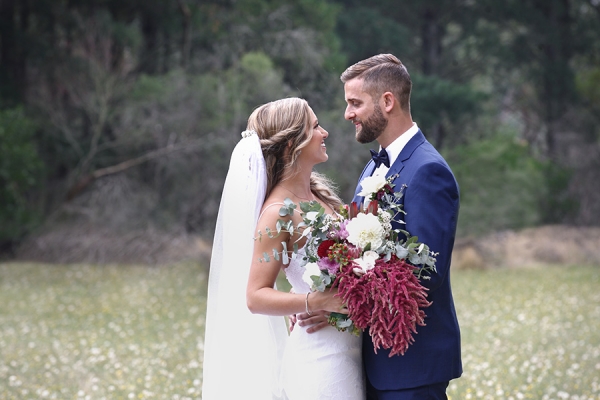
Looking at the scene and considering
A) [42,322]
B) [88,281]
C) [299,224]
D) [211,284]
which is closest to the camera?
[299,224]

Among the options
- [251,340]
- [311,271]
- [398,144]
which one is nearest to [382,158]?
[398,144]

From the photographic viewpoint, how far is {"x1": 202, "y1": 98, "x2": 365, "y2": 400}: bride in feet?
11.5

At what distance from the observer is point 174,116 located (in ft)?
65.5

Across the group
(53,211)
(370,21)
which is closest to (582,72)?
(370,21)

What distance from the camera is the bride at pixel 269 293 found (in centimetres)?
351

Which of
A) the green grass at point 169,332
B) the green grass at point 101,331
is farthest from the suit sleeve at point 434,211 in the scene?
the green grass at point 101,331

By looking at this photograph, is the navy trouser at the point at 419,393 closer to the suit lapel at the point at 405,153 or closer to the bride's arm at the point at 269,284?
the bride's arm at the point at 269,284

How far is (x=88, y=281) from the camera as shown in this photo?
16.4 metres

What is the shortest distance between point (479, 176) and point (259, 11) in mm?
8237

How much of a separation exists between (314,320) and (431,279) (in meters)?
0.61

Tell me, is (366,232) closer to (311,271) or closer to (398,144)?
(311,271)

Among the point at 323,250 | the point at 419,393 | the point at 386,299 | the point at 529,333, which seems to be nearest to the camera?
the point at 386,299

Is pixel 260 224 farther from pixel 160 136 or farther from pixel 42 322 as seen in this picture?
pixel 160 136

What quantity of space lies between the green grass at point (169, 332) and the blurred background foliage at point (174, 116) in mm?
Result: 2390
